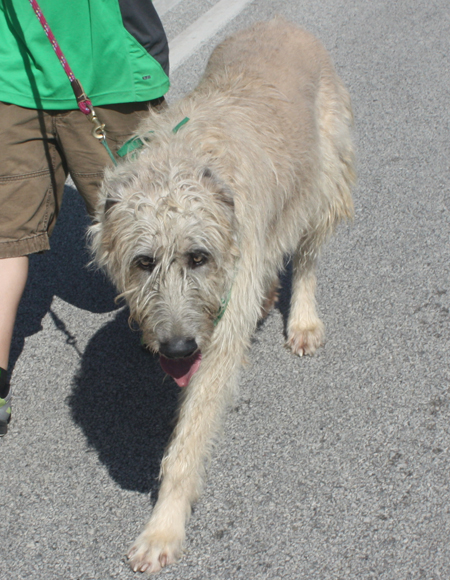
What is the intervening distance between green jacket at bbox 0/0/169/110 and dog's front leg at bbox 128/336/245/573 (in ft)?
5.30

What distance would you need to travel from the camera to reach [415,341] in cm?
388

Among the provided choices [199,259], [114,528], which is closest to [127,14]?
[199,259]

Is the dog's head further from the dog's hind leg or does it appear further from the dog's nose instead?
the dog's hind leg

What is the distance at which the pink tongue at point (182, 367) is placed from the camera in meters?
2.90

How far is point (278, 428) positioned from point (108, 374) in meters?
1.12

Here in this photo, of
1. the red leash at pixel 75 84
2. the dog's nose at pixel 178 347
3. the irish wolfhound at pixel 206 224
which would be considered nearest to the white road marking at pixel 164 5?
the irish wolfhound at pixel 206 224

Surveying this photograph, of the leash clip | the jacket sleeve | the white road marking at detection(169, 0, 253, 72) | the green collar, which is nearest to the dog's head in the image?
the green collar

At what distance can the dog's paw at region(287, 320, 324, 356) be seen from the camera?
3912 mm

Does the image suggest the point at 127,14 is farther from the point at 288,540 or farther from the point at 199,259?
the point at 288,540

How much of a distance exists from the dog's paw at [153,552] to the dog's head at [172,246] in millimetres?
856

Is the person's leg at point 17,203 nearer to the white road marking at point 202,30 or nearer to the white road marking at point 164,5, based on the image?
the white road marking at point 202,30

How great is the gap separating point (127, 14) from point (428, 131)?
3.52 metres

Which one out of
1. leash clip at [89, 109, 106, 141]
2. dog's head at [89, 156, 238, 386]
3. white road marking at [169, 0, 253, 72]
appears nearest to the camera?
dog's head at [89, 156, 238, 386]

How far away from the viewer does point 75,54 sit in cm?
334
